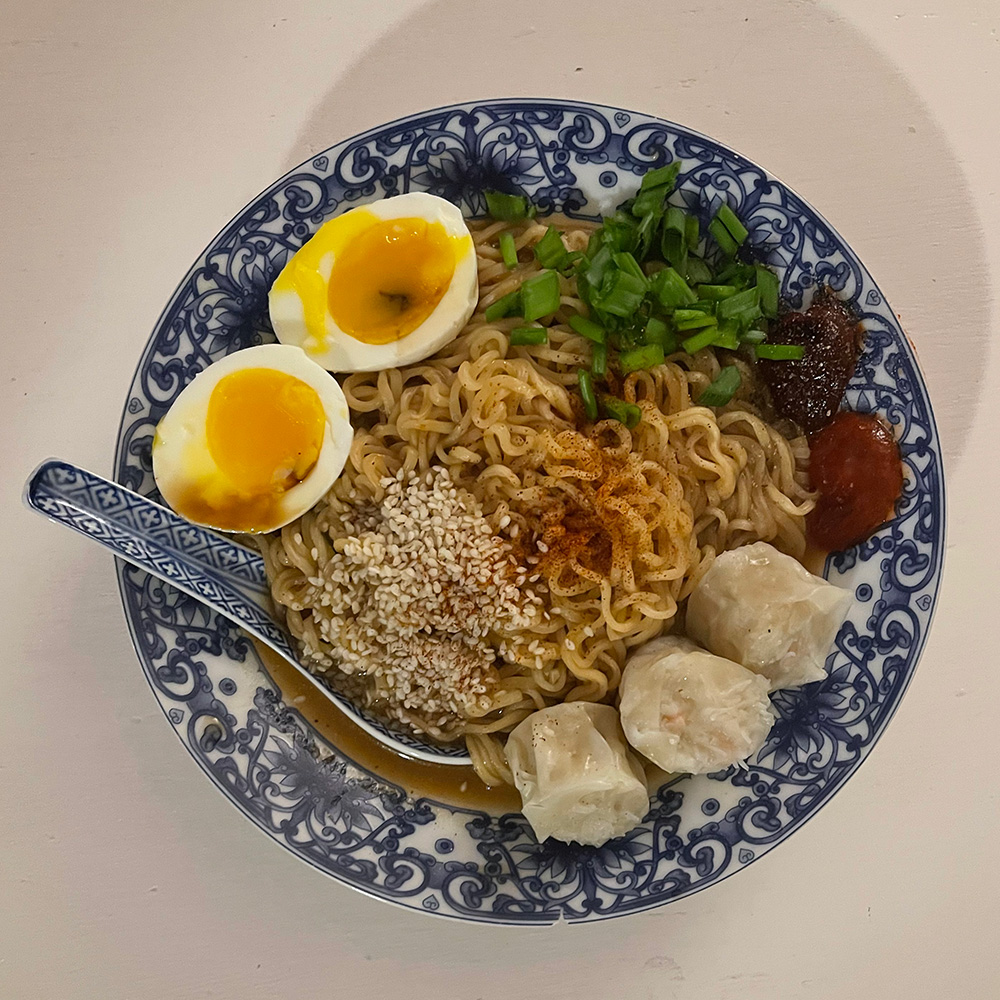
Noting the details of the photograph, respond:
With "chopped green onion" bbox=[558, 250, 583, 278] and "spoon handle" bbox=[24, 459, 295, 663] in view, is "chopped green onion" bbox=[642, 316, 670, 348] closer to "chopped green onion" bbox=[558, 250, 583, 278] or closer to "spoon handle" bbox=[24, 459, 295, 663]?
"chopped green onion" bbox=[558, 250, 583, 278]

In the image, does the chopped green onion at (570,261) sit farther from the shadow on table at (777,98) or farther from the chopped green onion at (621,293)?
the shadow on table at (777,98)

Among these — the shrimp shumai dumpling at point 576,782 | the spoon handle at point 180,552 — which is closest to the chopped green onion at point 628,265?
the shrimp shumai dumpling at point 576,782

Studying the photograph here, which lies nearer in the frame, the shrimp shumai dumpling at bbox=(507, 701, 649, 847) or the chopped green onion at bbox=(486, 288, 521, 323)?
Answer: the shrimp shumai dumpling at bbox=(507, 701, 649, 847)

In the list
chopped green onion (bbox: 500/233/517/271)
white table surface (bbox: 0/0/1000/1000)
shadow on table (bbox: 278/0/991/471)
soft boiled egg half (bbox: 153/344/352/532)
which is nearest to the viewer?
soft boiled egg half (bbox: 153/344/352/532)

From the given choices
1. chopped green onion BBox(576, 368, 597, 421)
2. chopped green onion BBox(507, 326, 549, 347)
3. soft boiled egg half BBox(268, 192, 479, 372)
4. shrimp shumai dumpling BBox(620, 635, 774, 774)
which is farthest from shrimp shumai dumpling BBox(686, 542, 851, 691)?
soft boiled egg half BBox(268, 192, 479, 372)

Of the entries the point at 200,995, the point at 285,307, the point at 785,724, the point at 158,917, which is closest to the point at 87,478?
the point at 285,307

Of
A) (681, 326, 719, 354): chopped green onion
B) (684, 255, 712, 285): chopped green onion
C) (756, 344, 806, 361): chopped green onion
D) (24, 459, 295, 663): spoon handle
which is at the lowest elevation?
(24, 459, 295, 663): spoon handle

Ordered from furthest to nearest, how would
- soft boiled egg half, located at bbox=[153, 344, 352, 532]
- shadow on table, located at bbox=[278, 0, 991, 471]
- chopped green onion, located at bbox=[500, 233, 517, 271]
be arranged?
1. shadow on table, located at bbox=[278, 0, 991, 471]
2. chopped green onion, located at bbox=[500, 233, 517, 271]
3. soft boiled egg half, located at bbox=[153, 344, 352, 532]
